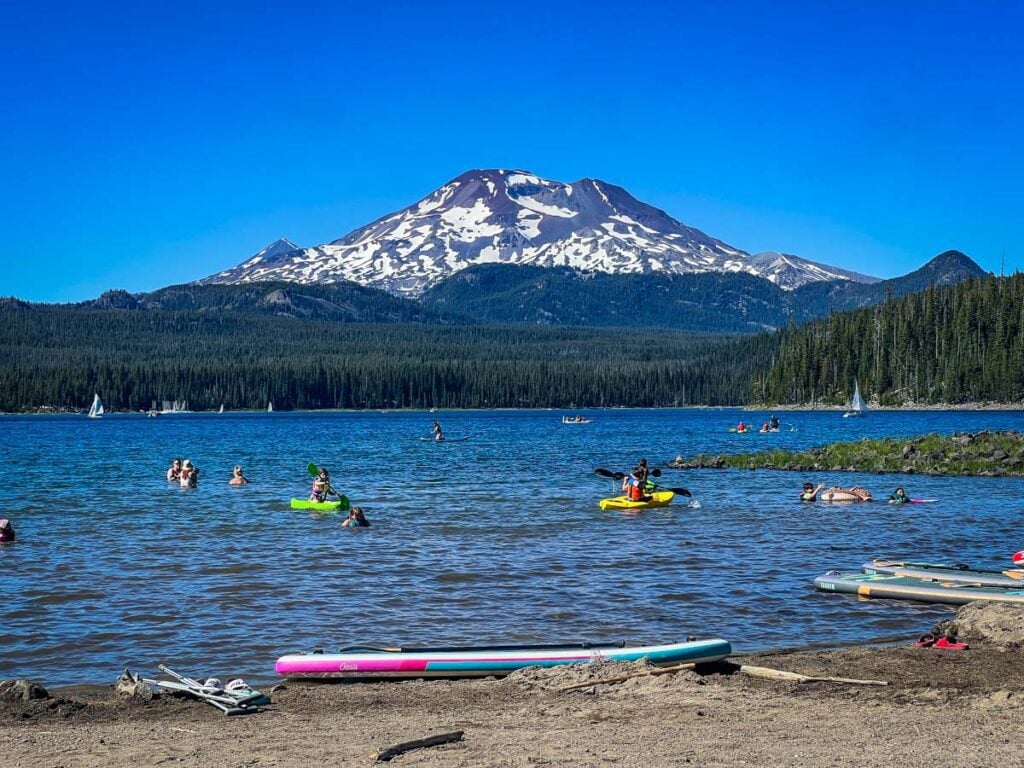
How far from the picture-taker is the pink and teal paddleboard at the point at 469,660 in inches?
629

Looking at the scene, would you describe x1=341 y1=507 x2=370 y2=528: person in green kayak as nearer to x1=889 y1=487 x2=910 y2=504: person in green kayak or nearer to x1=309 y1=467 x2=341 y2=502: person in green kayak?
x1=309 y1=467 x2=341 y2=502: person in green kayak

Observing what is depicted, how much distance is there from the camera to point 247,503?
4394 centimetres

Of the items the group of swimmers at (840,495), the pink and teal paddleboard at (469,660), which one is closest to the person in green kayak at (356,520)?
the group of swimmers at (840,495)

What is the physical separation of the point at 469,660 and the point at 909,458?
143 feet

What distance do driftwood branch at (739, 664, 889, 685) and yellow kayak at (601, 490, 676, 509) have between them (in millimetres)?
24496

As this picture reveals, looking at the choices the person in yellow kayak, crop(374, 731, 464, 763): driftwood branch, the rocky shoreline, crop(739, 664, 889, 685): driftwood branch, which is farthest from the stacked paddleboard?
the rocky shoreline

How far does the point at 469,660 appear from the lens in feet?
53.3

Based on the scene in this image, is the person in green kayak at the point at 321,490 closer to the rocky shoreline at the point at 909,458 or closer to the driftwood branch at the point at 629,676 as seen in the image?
the rocky shoreline at the point at 909,458

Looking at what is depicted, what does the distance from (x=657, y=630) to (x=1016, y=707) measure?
678 centimetres

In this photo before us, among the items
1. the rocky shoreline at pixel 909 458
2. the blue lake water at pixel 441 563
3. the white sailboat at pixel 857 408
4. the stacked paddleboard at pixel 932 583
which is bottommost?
the blue lake water at pixel 441 563

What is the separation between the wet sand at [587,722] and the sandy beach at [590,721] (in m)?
0.03

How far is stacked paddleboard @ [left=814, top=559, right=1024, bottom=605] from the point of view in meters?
21.3

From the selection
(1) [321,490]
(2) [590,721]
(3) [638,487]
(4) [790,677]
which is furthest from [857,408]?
(2) [590,721]

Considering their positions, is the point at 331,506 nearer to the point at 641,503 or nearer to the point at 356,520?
the point at 356,520
